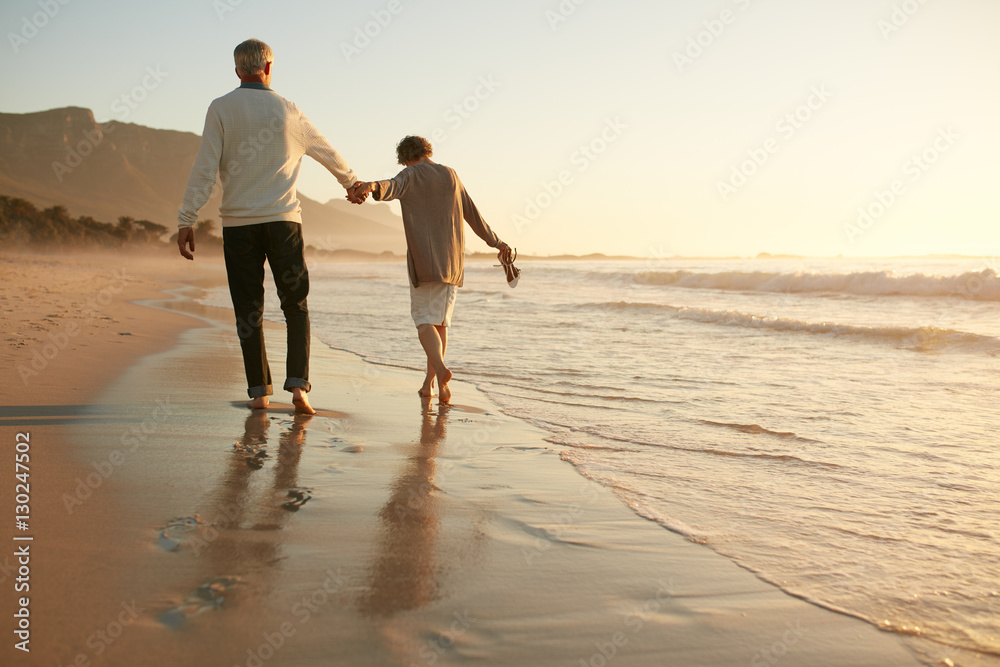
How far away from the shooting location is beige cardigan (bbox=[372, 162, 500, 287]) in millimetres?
4789

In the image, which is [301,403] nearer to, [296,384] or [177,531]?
[296,384]

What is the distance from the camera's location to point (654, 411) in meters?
4.60

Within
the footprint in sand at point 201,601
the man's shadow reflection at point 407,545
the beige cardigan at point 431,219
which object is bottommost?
the man's shadow reflection at point 407,545

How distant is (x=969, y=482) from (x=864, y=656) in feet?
6.36

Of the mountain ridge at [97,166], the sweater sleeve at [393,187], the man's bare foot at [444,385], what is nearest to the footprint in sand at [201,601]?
the man's bare foot at [444,385]

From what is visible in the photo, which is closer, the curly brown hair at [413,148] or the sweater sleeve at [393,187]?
the sweater sleeve at [393,187]

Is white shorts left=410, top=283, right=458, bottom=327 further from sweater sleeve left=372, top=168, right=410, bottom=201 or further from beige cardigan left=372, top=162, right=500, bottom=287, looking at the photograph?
sweater sleeve left=372, top=168, right=410, bottom=201

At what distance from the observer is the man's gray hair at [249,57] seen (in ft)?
12.8

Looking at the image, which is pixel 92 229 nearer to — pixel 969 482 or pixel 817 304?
pixel 817 304

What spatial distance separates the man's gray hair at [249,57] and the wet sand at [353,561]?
6.64 ft

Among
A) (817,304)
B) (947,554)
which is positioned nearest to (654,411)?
(947,554)

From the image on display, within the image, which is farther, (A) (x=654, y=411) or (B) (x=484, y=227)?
(B) (x=484, y=227)

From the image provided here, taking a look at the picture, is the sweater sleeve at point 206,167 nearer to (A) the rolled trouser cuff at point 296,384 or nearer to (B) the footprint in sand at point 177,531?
(A) the rolled trouser cuff at point 296,384

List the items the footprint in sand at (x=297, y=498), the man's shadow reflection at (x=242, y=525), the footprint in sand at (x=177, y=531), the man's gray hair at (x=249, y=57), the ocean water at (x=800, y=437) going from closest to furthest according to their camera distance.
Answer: the man's shadow reflection at (x=242, y=525) → the footprint in sand at (x=177, y=531) → the ocean water at (x=800, y=437) → the footprint in sand at (x=297, y=498) → the man's gray hair at (x=249, y=57)
